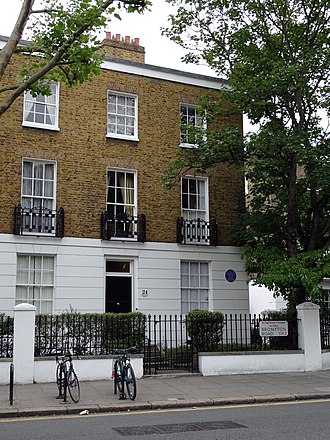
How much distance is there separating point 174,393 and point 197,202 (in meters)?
9.98

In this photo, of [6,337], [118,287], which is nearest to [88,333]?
[6,337]

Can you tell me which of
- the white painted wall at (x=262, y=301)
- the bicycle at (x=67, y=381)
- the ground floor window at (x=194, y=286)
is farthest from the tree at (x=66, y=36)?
the white painted wall at (x=262, y=301)

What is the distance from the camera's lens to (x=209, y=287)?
832 inches

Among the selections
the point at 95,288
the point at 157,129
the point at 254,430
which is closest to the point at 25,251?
the point at 95,288

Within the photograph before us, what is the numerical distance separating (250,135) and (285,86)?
1839 millimetres

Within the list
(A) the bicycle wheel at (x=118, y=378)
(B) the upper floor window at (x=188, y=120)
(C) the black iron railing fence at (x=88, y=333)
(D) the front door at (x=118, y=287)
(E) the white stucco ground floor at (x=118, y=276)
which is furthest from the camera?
(B) the upper floor window at (x=188, y=120)

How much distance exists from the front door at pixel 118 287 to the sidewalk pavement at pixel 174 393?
4742mm

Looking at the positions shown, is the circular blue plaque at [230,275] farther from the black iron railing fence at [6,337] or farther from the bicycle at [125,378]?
the bicycle at [125,378]

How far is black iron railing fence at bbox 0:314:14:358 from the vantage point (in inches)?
566

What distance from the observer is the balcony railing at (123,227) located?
19.3m

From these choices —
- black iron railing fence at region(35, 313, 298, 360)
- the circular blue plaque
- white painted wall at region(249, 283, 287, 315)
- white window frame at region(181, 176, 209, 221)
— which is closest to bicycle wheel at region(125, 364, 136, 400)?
black iron railing fence at region(35, 313, 298, 360)

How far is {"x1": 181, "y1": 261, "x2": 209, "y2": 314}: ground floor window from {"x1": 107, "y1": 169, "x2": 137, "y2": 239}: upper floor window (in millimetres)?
2559

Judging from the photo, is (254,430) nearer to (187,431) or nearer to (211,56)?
(187,431)

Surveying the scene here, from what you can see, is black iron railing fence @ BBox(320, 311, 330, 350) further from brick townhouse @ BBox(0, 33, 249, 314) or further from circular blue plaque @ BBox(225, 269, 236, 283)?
circular blue plaque @ BBox(225, 269, 236, 283)
